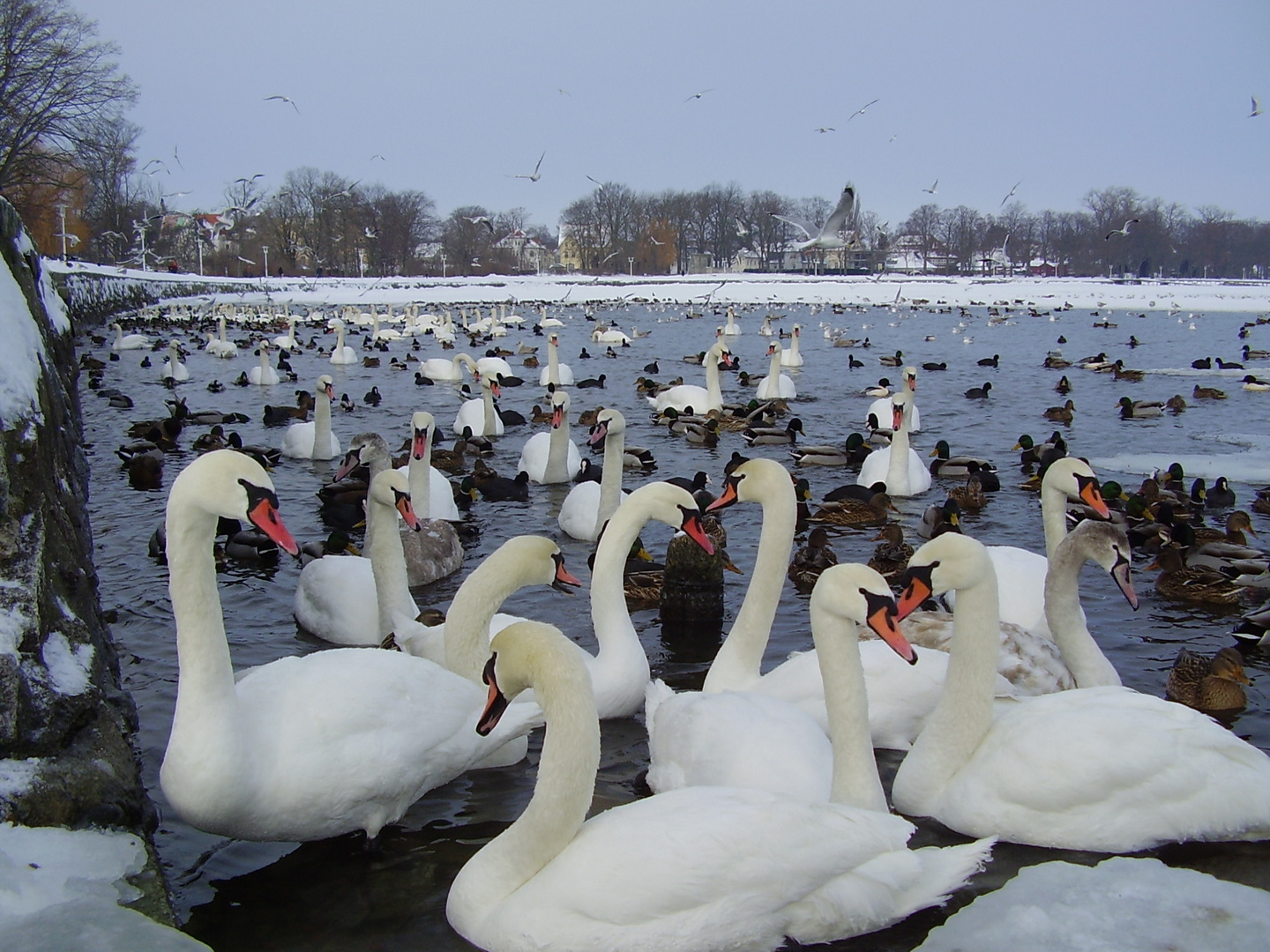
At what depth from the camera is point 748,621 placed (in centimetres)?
565

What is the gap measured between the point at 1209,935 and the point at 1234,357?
31743mm

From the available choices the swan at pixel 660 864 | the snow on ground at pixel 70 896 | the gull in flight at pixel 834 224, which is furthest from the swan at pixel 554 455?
the gull in flight at pixel 834 224

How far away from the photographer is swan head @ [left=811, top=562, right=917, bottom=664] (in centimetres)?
414

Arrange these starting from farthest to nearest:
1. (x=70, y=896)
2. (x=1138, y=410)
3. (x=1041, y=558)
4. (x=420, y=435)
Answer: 1. (x=1138, y=410)
2. (x=420, y=435)
3. (x=1041, y=558)
4. (x=70, y=896)

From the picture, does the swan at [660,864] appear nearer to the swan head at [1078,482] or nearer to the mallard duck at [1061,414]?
the swan head at [1078,482]

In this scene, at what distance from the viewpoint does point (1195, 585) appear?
7941mm

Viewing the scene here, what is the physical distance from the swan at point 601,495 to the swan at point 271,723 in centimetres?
477

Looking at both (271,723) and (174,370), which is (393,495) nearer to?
(271,723)

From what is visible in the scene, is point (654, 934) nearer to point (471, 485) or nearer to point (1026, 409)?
point (471, 485)

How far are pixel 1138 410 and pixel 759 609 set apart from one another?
49.2 feet

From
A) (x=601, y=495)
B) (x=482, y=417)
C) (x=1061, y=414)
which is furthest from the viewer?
(x=1061, y=414)

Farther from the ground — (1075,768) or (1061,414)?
(1061,414)

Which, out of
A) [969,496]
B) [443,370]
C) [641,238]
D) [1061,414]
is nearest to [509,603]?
[969,496]

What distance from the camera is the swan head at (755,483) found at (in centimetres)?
601
